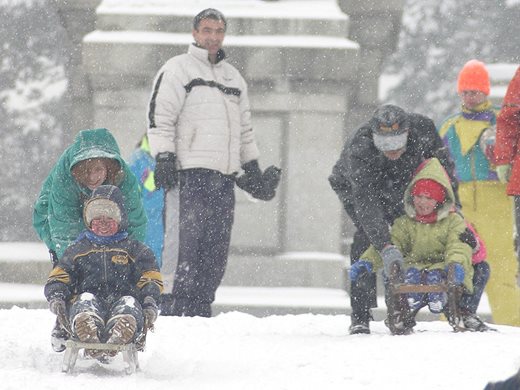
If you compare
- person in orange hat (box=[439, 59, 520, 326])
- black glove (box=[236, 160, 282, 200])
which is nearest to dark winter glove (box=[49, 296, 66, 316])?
black glove (box=[236, 160, 282, 200])

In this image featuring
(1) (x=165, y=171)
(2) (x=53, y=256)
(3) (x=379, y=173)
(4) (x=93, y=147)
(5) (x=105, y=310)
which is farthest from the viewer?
(1) (x=165, y=171)

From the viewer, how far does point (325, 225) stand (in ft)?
35.4

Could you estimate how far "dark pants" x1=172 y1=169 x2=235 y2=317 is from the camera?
329 inches

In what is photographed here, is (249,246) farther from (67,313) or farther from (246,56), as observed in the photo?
(67,313)

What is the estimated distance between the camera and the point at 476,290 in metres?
7.43

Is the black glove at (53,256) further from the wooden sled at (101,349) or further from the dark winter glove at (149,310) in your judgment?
the wooden sled at (101,349)

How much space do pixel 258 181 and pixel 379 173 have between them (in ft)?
4.08

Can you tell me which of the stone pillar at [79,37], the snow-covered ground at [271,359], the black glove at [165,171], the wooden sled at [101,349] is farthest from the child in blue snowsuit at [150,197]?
the wooden sled at [101,349]

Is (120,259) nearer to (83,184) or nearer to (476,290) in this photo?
(83,184)

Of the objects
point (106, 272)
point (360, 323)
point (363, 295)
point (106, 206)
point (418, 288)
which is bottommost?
point (360, 323)

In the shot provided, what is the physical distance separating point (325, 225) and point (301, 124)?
0.76 metres

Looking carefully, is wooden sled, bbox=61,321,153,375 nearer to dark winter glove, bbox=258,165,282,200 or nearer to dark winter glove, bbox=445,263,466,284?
dark winter glove, bbox=445,263,466,284

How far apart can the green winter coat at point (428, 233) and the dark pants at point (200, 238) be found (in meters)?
1.21

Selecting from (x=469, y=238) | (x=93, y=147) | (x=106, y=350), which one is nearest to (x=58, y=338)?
(x=106, y=350)
